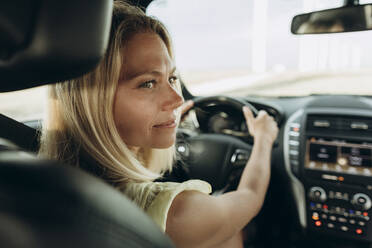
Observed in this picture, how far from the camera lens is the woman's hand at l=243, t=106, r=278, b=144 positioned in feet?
6.89

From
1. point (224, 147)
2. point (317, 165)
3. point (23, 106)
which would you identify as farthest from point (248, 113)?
point (23, 106)

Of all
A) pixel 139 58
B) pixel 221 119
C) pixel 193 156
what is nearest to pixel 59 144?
pixel 139 58

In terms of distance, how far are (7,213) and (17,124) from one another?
3.16ft

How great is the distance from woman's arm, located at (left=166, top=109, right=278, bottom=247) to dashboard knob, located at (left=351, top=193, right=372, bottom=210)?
57cm

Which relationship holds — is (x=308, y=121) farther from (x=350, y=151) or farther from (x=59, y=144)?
(x=59, y=144)

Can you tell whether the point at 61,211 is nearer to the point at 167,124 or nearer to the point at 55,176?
the point at 55,176

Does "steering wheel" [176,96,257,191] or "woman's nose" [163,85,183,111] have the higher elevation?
"woman's nose" [163,85,183,111]

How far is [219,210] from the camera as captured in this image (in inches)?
50.6

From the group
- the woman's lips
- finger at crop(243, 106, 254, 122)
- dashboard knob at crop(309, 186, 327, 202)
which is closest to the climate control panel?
dashboard knob at crop(309, 186, 327, 202)

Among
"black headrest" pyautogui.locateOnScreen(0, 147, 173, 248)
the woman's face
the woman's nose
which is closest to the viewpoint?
"black headrest" pyautogui.locateOnScreen(0, 147, 173, 248)

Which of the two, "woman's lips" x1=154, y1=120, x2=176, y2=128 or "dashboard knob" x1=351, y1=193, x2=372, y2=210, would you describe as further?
"dashboard knob" x1=351, y1=193, x2=372, y2=210

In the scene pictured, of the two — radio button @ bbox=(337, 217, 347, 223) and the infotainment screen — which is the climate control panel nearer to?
radio button @ bbox=(337, 217, 347, 223)

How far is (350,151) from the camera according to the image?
2.03 m

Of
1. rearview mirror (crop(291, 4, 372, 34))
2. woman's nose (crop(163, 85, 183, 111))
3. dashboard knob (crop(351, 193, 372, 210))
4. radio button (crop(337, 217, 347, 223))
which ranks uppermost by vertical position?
rearview mirror (crop(291, 4, 372, 34))
